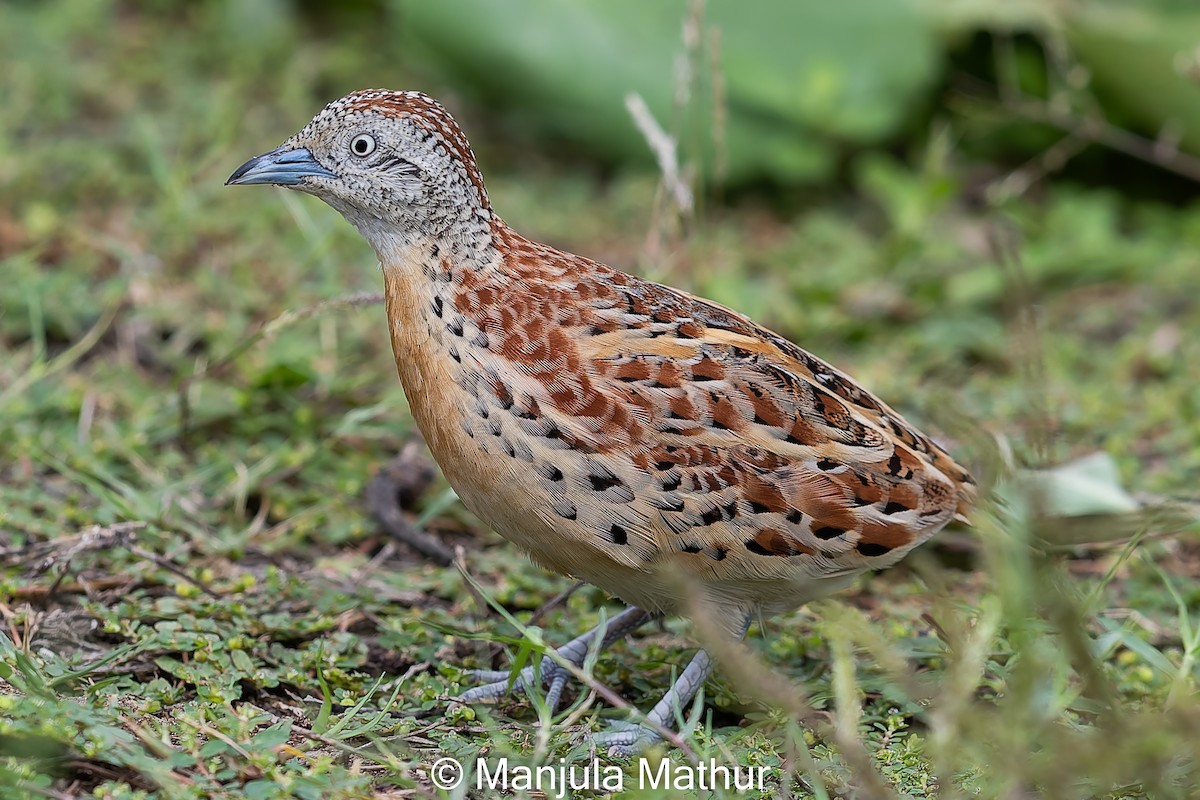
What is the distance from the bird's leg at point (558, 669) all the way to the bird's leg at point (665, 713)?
200mm

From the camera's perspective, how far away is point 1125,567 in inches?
195

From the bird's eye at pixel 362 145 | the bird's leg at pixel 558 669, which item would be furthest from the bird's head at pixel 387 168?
the bird's leg at pixel 558 669

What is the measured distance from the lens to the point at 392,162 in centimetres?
392

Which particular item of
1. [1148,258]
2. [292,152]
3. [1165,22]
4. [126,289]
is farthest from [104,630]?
[1165,22]

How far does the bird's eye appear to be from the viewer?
3.92 m

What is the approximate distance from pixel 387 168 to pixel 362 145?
0.10 m

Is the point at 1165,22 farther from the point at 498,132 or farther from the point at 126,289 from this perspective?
the point at 126,289

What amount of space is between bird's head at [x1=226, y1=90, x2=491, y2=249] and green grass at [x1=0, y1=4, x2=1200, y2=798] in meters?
1.12

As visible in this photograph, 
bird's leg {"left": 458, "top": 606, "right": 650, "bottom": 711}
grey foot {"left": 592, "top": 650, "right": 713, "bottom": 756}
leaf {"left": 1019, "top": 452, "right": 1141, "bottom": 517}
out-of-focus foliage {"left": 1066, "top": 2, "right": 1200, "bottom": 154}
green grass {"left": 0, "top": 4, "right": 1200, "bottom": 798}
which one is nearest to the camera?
green grass {"left": 0, "top": 4, "right": 1200, "bottom": 798}

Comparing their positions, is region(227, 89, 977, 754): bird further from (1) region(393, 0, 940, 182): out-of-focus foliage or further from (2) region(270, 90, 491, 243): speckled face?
(1) region(393, 0, 940, 182): out-of-focus foliage

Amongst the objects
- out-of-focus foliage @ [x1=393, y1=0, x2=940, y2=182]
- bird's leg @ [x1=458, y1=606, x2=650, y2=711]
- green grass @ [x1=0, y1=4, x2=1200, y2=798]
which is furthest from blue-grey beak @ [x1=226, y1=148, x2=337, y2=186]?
out-of-focus foliage @ [x1=393, y1=0, x2=940, y2=182]

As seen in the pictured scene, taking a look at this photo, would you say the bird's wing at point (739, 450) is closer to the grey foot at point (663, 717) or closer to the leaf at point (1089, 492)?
the grey foot at point (663, 717)

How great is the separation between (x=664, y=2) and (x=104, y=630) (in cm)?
529

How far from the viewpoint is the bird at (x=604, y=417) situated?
3691mm
